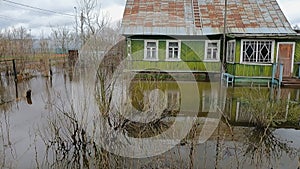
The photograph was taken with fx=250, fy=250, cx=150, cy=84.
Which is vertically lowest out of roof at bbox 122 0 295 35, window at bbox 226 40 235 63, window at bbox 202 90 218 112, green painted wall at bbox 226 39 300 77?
window at bbox 202 90 218 112

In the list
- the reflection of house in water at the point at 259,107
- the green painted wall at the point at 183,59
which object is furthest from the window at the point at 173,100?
the green painted wall at the point at 183,59

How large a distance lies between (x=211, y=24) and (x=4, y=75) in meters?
12.5

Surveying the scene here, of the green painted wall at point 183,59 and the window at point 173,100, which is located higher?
the green painted wall at point 183,59

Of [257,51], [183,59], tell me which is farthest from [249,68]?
[183,59]

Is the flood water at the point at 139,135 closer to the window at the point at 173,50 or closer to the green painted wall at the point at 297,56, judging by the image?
the green painted wall at the point at 297,56

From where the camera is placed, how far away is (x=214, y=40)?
553 inches

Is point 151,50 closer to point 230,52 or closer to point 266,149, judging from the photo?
point 230,52

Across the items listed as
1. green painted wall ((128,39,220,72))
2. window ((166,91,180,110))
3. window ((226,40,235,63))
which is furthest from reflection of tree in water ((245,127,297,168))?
green painted wall ((128,39,220,72))

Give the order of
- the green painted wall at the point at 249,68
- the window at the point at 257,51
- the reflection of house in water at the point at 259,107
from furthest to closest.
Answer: the window at the point at 257,51 < the green painted wall at the point at 249,68 < the reflection of house in water at the point at 259,107

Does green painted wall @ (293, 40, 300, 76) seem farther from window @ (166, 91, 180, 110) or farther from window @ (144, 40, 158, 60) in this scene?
window @ (144, 40, 158, 60)

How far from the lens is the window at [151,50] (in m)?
14.2

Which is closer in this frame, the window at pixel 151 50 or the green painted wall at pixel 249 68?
the green painted wall at pixel 249 68

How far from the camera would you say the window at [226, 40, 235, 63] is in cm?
1282

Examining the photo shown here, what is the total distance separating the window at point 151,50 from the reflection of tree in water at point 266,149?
9.15 metres
